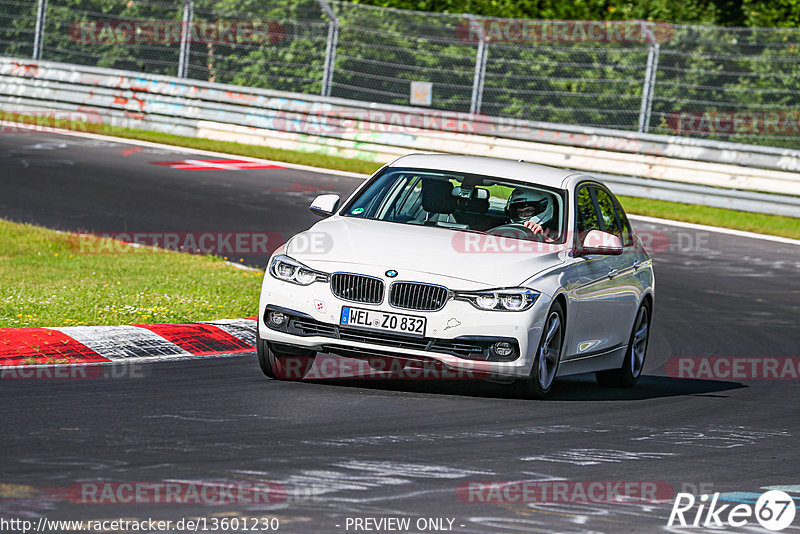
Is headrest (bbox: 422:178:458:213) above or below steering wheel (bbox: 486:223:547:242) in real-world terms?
above

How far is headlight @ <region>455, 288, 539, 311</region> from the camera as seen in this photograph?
877 cm

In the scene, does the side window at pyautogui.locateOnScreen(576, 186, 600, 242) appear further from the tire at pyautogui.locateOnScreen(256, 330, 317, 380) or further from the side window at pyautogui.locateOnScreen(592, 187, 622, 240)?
the tire at pyautogui.locateOnScreen(256, 330, 317, 380)

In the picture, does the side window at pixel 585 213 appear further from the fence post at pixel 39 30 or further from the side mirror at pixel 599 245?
the fence post at pixel 39 30

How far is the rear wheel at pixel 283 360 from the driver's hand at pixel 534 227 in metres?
1.74

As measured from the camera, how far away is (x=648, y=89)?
22984 mm

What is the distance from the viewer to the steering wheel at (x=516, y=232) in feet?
32.0

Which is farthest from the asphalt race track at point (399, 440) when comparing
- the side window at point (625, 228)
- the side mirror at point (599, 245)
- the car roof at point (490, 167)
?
the car roof at point (490, 167)

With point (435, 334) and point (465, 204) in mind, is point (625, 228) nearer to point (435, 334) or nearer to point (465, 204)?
point (465, 204)

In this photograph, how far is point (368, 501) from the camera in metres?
6.16

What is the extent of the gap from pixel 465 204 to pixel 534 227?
0.50 m

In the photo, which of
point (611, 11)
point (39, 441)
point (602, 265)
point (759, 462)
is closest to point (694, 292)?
point (602, 265)

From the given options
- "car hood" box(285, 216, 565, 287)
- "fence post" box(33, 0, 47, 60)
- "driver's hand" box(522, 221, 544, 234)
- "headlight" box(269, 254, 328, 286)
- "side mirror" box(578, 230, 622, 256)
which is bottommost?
"headlight" box(269, 254, 328, 286)

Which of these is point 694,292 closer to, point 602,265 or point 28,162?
point 602,265

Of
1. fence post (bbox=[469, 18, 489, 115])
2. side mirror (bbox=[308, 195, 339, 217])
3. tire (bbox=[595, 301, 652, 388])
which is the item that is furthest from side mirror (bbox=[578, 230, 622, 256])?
fence post (bbox=[469, 18, 489, 115])
